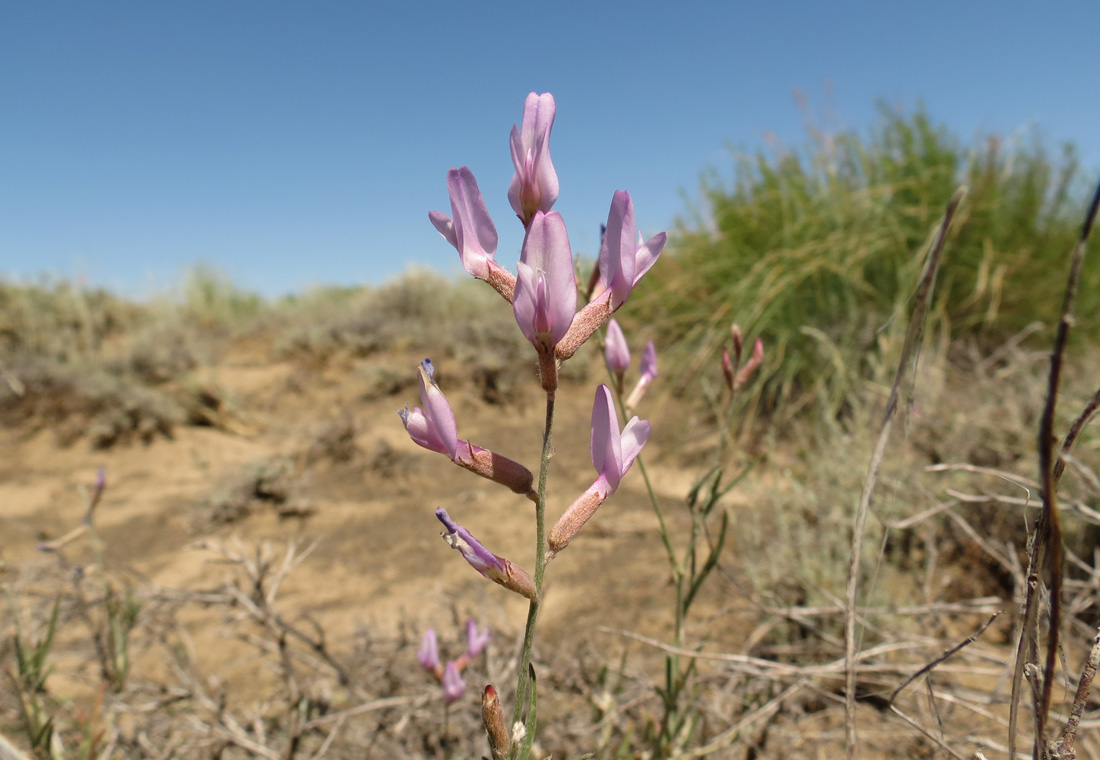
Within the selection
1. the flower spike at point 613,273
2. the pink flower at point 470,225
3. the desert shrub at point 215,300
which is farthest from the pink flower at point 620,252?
the desert shrub at point 215,300

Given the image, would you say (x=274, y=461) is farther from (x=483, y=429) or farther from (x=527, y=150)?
(x=527, y=150)

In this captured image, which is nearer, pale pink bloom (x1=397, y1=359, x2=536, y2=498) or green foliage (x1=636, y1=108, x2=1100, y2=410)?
pale pink bloom (x1=397, y1=359, x2=536, y2=498)

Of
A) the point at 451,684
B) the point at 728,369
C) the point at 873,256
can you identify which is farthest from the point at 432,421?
the point at 873,256

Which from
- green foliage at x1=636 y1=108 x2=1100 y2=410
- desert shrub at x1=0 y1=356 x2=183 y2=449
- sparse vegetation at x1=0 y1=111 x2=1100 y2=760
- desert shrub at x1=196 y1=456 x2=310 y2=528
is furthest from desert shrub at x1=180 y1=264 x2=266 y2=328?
green foliage at x1=636 y1=108 x2=1100 y2=410

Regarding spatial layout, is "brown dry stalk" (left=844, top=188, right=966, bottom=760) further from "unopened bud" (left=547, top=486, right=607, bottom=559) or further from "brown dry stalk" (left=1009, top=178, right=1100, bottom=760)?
"unopened bud" (left=547, top=486, right=607, bottom=559)

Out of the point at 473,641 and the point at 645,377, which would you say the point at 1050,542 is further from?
the point at 473,641

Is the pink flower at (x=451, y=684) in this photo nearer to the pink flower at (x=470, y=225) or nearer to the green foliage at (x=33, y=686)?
the green foliage at (x=33, y=686)
